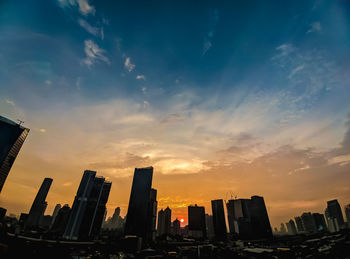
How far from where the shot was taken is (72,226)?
152375 mm

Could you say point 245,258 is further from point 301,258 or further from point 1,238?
point 1,238

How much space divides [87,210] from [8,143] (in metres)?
90.1

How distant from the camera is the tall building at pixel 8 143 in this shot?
110m

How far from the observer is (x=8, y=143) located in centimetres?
11219

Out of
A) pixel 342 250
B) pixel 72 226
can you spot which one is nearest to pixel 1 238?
pixel 72 226

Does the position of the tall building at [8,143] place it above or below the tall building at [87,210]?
above

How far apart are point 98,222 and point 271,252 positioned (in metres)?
160

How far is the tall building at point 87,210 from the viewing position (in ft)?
503

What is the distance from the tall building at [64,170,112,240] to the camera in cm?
15338

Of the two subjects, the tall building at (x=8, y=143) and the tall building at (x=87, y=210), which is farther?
the tall building at (x=87, y=210)

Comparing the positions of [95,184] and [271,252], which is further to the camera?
[95,184]

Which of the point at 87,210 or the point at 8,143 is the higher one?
the point at 8,143

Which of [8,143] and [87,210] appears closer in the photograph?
[8,143]

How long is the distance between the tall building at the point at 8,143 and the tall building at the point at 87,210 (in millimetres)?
65137
